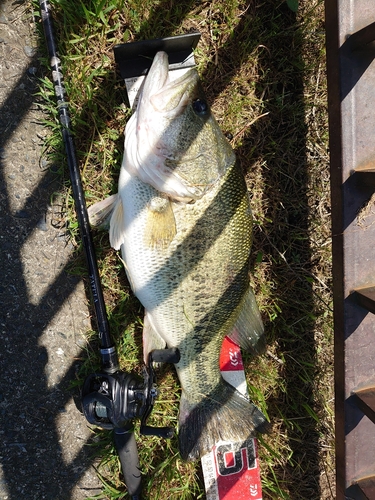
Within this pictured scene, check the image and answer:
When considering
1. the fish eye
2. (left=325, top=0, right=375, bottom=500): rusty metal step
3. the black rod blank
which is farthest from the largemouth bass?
(left=325, top=0, right=375, bottom=500): rusty metal step

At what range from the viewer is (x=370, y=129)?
184cm

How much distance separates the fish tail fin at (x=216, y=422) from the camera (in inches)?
87.2

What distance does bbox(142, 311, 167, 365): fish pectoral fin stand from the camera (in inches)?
86.1

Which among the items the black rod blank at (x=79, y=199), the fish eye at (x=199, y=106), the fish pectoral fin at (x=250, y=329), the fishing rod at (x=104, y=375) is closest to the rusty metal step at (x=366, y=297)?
the fish pectoral fin at (x=250, y=329)

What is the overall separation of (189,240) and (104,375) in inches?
31.5

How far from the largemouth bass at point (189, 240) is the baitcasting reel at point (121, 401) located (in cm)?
21

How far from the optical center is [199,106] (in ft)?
6.14

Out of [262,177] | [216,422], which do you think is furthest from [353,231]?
[216,422]

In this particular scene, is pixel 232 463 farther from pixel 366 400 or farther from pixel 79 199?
pixel 79 199

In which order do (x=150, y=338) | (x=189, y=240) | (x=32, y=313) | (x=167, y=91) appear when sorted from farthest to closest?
(x=32, y=313)
(x=150, y=338)
(x=189, y=240)
(x=167, y=91)

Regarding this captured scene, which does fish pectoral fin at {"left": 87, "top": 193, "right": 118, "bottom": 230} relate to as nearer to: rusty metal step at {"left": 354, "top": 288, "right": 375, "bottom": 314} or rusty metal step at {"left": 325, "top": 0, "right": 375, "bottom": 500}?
rusty metal step at {"left": 325, "top": 0, "right": 375, "bottom": 500}

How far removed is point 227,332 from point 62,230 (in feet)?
3.40

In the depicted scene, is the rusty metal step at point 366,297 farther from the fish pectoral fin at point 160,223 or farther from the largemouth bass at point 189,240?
the fish pectoral fin at point 160,223

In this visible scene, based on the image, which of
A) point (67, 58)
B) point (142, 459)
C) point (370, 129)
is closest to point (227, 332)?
point (142, 459)
